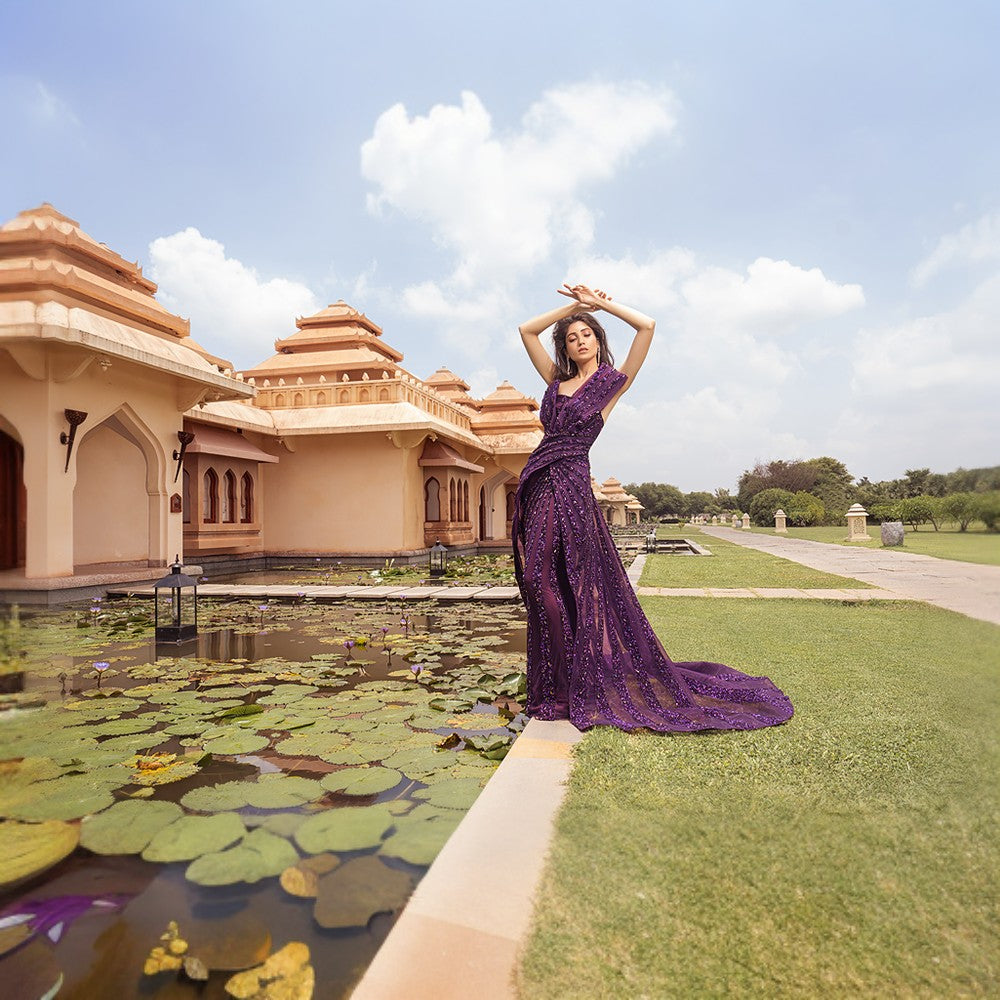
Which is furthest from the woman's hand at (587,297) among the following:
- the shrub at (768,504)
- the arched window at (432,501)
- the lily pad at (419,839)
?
the shrub at (768,504)

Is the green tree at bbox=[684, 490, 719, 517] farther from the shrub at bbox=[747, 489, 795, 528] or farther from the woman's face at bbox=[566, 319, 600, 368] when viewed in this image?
the woman's face at bbox=[566, 319, 600, 368]

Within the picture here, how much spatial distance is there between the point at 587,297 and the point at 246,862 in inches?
98.6

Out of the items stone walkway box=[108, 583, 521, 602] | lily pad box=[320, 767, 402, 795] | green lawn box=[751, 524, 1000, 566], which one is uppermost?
green lawn box=[751, 524, 1000, 566]

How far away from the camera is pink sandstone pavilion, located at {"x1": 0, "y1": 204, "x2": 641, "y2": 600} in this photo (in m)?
7.36

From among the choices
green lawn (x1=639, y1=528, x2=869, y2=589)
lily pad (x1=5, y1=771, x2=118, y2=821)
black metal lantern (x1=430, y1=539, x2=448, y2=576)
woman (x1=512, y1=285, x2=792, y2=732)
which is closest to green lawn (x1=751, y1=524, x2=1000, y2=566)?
woman (x1=512, y1=285, x2=792, y2=732)

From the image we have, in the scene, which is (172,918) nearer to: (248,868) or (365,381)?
Answer: (248,868)

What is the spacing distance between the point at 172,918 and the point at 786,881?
4.34ft

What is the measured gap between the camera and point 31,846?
67.9 inches

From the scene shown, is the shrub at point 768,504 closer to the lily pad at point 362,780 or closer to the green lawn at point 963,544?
the lily pad at point 362,780

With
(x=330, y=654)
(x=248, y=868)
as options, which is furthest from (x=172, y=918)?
(x=330, y=654)

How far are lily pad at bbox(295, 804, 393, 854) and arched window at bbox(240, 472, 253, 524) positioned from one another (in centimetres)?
1140

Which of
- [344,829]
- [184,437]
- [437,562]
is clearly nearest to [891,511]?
[344,829]

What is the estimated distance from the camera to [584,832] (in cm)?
157

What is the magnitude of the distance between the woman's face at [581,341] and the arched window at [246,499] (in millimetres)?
10673
